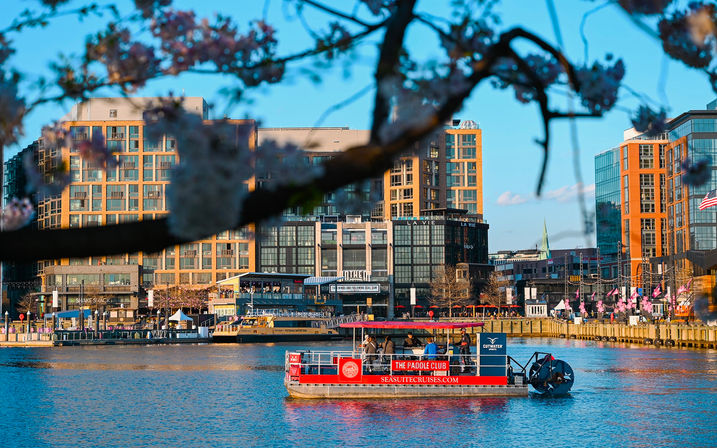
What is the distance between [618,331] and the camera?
395 feet

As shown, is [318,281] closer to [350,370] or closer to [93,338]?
[93,338]

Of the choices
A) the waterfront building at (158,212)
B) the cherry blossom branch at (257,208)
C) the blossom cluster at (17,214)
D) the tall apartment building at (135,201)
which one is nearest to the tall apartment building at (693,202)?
the waterfront building at (158,212)

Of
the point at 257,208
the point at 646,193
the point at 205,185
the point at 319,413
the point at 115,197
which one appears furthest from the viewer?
the point at 646,193

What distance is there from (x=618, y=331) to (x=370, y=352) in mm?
82027

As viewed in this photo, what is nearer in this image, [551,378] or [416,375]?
[416,375]

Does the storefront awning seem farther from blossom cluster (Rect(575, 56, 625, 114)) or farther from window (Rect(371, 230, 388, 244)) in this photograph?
blossom cluster (Rect(575, 56, 625, 114))

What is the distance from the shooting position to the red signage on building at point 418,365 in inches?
1836

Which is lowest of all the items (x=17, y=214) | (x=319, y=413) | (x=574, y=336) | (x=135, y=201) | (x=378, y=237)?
(x=574, y=336)

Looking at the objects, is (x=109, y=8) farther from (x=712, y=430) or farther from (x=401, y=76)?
(x=712, y=430)

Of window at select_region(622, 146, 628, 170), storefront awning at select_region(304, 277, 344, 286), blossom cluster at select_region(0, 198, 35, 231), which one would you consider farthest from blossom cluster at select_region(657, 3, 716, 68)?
window at select_region(622, 146, 628, 170)

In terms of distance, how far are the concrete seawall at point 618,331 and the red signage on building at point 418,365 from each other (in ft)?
179

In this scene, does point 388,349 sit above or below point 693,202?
below

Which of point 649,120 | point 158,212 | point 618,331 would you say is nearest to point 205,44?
point 649,120

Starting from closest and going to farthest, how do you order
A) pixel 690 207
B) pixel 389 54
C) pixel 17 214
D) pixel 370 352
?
pixel 389 54
pixel 17 214
pixel 370 352
pixel 690 207
